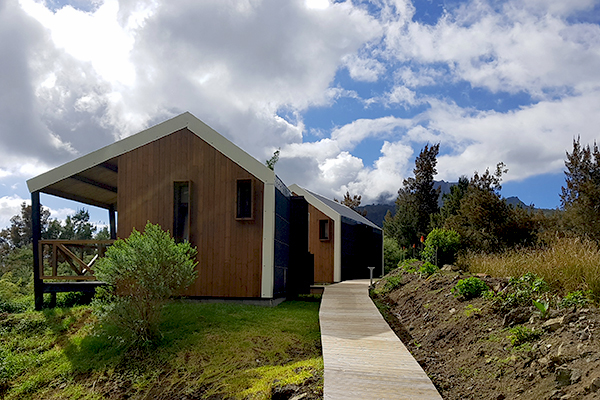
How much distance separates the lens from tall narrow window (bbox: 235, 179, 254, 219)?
10055 millimetres

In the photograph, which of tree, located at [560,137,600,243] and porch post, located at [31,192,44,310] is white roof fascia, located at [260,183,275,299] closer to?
porch post, located at [31,192,44,310]

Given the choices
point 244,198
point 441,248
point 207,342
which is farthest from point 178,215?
point 441,248

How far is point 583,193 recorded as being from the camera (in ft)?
65.5

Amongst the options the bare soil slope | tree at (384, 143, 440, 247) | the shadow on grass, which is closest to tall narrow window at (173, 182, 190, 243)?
the shadow on grass

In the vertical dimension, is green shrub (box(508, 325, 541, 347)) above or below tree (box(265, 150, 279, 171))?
below

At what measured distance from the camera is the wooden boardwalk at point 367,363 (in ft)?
13.7

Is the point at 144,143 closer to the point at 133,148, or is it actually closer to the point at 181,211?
the point at 133,148

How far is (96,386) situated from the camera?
6.40 metres

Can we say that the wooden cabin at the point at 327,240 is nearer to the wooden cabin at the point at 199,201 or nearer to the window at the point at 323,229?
the window at the point at 323,229

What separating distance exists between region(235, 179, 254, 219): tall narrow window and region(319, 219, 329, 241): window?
722cm

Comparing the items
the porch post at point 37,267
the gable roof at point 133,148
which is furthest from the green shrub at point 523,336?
the porch post at point 37,267

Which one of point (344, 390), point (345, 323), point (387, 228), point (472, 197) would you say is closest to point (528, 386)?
point (344, 390)

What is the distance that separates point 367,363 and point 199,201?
630 cm

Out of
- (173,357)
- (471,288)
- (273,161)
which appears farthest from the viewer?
(273,161)
